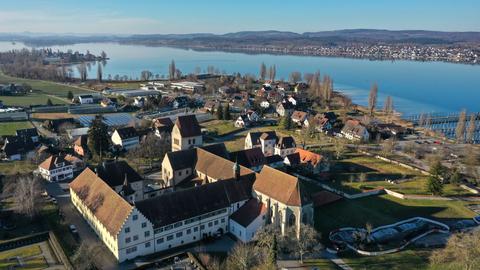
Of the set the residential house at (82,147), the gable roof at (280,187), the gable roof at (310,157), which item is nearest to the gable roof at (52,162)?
the residential house at (82,147)

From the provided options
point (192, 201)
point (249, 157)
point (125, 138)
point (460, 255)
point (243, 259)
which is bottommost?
point (243, 259)

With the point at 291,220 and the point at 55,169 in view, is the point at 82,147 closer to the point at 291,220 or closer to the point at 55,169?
the point at 55,169

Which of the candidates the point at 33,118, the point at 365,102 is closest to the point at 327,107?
the point at 365,102

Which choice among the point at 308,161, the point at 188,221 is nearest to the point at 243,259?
the point at 188,221

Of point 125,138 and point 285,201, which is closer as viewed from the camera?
point 285,201

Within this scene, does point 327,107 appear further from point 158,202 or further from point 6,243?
point 6,243

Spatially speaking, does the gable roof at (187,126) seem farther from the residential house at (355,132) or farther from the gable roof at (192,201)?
the residential house at (355,132)

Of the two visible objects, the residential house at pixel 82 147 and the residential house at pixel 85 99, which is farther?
the residential house at pixel 85 99
